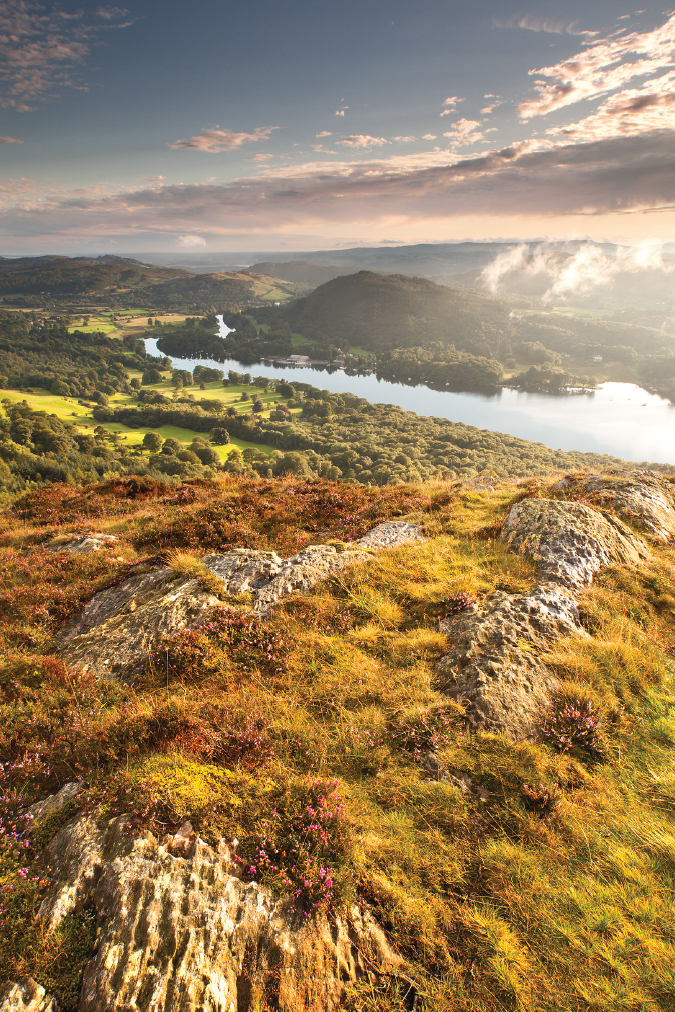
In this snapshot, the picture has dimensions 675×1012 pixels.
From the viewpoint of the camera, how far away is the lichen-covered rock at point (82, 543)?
10.6 metres

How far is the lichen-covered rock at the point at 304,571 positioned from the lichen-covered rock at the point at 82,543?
5.36m

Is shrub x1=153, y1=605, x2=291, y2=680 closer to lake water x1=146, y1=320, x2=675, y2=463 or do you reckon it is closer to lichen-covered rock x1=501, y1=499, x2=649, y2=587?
lichen-covered rock x1=501, y1=499, x2=649, y2=587

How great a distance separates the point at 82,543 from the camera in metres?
11.0

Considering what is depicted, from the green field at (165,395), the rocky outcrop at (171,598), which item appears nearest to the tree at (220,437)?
the green field at (165,395)

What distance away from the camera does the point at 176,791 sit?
398 centimetres

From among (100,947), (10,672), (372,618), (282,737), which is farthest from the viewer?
(372,618)

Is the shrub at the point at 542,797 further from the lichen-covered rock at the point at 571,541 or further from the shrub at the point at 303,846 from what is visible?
the lichen-covered rock at the point at 571,541

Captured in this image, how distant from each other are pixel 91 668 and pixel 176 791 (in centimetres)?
302

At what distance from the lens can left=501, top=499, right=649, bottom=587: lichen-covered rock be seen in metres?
7.44

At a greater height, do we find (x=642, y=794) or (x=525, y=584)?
(x=525, y=584)

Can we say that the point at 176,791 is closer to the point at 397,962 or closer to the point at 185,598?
the point at 397,962

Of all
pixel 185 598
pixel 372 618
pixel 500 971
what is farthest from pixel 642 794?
pixel 185 598

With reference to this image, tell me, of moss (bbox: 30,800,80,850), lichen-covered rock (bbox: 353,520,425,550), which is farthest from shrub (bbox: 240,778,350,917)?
lichen-covered rock (bbox: 353,520,425,550)

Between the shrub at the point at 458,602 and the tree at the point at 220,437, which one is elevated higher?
the shrub at the point at 458,602
